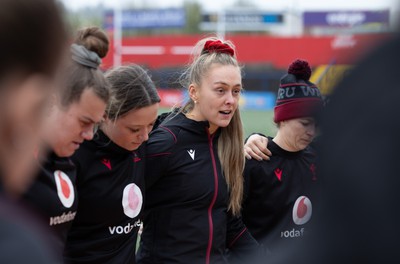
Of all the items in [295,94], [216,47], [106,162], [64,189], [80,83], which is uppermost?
[216,47]

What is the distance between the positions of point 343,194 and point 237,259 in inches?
123

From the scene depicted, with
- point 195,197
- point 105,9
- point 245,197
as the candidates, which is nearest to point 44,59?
point 195,197

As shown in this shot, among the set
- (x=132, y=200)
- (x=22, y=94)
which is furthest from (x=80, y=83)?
(x=22, y=94)

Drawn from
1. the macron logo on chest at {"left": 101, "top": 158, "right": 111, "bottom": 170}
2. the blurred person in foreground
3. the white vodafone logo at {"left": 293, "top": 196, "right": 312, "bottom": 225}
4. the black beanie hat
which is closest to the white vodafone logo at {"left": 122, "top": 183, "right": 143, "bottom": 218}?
the macron logo on chest at {"left": 101, "top": 158, "right": 111, "bottom": 170}

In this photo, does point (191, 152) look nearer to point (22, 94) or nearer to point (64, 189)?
point (64, 189)

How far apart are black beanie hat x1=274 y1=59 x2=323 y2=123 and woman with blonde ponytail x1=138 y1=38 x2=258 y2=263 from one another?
29 cm

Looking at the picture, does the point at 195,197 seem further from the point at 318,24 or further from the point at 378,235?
the point at 318,24

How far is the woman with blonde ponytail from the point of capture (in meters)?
3.66

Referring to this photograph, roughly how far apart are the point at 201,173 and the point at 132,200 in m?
0.50

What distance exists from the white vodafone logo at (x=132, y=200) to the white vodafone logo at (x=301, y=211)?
101 centimetres

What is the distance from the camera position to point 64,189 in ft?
9.83

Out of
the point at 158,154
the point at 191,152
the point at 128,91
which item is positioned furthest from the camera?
the point at 191,152

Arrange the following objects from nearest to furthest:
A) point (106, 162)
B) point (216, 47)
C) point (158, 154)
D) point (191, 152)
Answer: point (106, 162), point (158, 154), point (191, 152), point (216, 47)

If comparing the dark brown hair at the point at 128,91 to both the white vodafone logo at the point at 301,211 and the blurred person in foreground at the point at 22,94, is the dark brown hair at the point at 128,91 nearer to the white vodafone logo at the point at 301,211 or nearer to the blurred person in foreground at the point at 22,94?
the white vodafone logo at the point at 301,211
